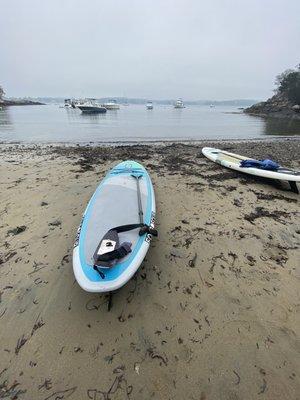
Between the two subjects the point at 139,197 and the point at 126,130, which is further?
the point at 126,130

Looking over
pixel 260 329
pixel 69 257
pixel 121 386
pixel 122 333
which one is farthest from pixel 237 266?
pixel 69 257

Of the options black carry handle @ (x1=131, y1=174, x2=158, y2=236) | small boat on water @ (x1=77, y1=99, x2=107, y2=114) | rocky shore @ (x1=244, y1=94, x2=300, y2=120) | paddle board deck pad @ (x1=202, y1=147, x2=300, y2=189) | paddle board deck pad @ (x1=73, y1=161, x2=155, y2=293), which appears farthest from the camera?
small boat on water @ (x1=77, y1=99, x2=107, y2=114)

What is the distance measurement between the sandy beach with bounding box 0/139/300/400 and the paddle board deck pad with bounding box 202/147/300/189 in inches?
51.5

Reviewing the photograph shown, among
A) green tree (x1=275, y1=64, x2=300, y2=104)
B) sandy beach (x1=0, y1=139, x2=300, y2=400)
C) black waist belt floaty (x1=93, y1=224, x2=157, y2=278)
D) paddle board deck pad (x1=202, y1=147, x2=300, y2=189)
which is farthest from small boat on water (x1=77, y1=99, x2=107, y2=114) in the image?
black waist belt floaty (x1=93, y1=224, x2=157, y2=278)

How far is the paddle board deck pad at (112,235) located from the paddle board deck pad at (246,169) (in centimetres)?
365

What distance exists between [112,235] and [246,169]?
6.14m

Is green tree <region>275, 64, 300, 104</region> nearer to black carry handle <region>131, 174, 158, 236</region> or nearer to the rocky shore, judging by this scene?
the rocky shore

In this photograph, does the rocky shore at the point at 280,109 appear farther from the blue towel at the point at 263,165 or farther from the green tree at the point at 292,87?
the blue towel at the point at 263,165

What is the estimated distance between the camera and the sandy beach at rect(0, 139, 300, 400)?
256 centimetres

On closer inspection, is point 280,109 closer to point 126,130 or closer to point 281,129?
point 281,129

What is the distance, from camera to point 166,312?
330cm

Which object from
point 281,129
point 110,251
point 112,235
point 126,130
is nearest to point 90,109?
point 126,130

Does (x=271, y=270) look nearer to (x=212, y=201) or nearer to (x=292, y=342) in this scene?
(x=292, y=342)

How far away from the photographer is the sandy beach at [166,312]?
101 inches
